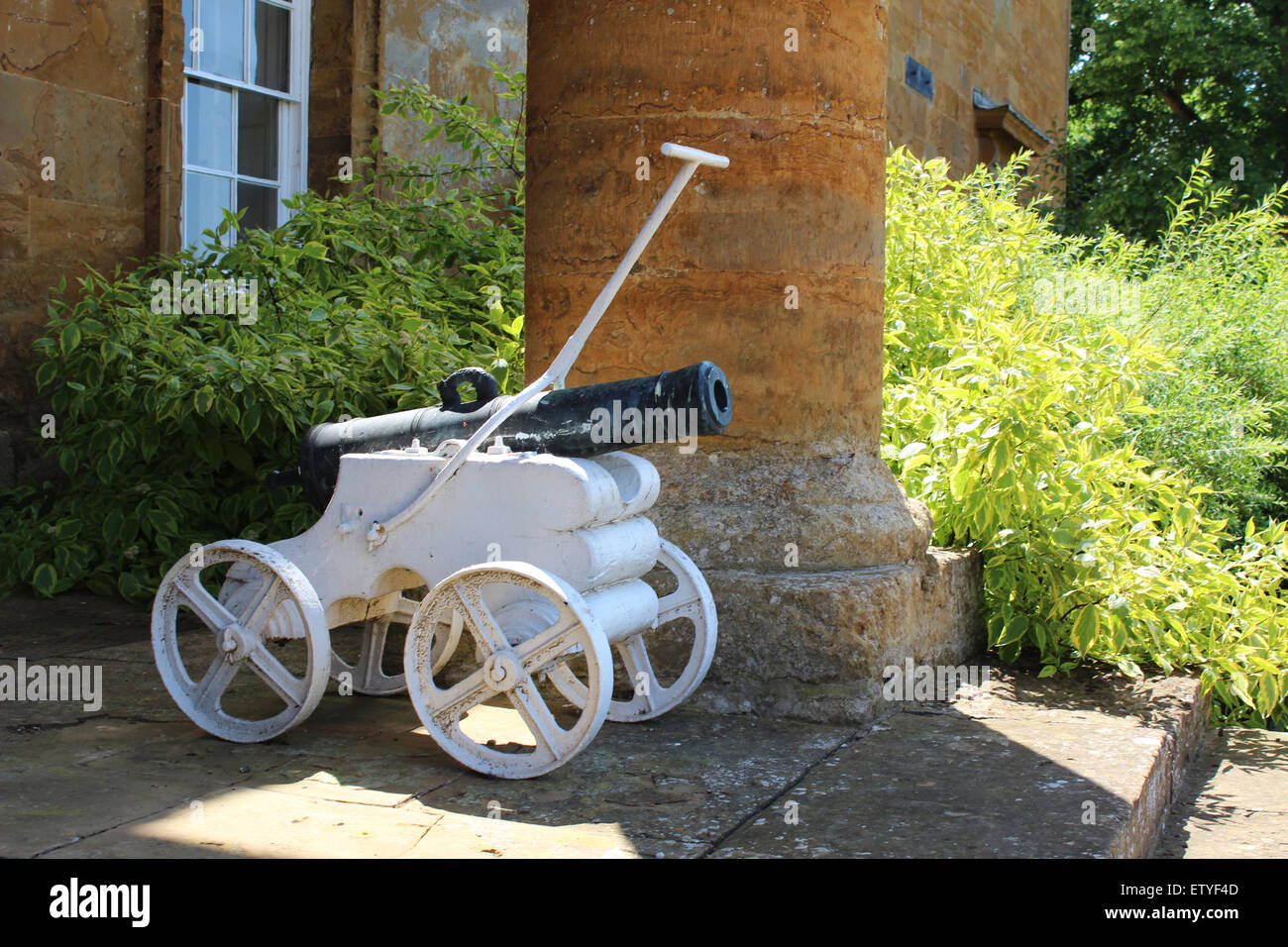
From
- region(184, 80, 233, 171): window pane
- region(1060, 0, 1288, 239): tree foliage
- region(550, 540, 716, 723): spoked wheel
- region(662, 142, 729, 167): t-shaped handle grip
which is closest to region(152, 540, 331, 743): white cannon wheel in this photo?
region(550, 540, 716, 723): spoked wheel

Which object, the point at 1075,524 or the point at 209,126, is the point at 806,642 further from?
the point at 209,126

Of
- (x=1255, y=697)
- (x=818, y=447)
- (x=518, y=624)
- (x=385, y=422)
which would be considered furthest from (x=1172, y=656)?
(x=385, y=422)

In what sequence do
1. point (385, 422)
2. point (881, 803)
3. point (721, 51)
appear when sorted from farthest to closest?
point (721, 51) → point (385, 422) → point (881, 803)

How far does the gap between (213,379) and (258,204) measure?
→ 7.64 feet

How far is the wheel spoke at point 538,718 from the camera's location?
9.49ft

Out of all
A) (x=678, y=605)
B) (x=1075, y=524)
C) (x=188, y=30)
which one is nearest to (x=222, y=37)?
(x=188, y=30)

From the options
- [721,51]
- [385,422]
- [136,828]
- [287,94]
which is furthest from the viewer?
[287,94]

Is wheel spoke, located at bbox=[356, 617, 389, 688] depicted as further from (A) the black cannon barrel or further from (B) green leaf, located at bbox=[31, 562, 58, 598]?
(B) green leaf, located at bbox=[31, 562, 58, 598]

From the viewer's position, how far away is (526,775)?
292 centimetres

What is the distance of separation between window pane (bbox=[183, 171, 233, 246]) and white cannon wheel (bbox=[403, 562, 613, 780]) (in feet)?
14.0

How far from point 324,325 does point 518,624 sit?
3063mm

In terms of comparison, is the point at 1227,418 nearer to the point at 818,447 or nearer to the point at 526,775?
the point at 818,447

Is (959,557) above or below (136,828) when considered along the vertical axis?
above

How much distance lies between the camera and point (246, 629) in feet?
10.6
